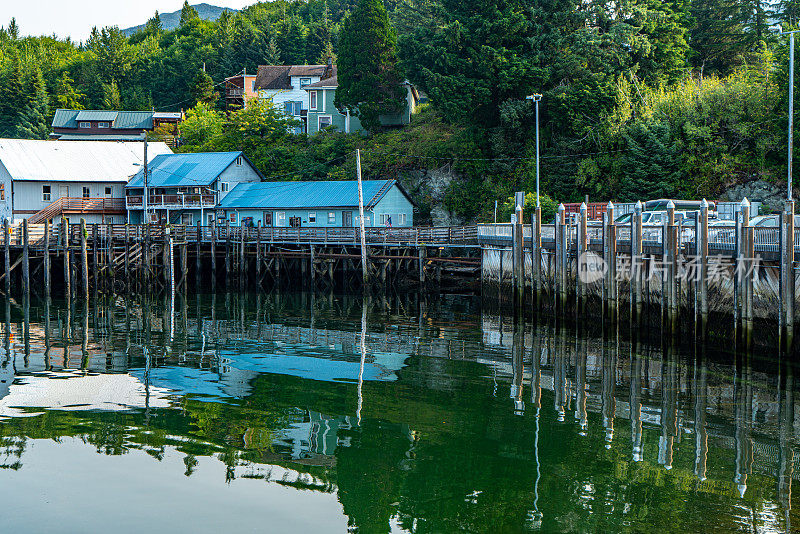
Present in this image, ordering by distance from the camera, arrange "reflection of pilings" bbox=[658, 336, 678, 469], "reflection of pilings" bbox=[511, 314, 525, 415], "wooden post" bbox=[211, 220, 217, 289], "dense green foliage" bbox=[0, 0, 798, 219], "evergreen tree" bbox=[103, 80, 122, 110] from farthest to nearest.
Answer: "evergreen tree" bbox=[103, 80, 122, 110]
"wooden post" bbox=[211, 220, 217, 289]
"dense green foliage" bbox=[0, 0, 798, 219]
"reflection of pilings" bbox=[511, 314, 525, 415]
"reflection of pilings" bbox=[658, 336, 678, 469]

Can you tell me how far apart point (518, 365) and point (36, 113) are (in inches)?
3955

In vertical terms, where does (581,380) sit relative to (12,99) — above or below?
below

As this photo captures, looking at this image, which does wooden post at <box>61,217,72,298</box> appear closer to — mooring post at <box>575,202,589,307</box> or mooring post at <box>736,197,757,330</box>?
mooring post at <box>575,202,589,307</box>

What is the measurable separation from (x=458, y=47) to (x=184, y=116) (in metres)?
49.5

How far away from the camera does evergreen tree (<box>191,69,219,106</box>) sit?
10238cm

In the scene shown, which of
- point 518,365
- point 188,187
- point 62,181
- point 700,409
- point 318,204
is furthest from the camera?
point 188,187

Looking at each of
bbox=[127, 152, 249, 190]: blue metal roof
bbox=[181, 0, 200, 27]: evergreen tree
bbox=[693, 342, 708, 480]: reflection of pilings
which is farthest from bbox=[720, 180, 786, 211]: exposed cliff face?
bbox=[181, 0, 200, 27]: evergreen tree

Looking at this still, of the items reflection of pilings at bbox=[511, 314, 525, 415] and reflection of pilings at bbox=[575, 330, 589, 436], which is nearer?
reflection of pilings at bbox=[575, 330, 589, 436]

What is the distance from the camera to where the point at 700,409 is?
67.4 ft

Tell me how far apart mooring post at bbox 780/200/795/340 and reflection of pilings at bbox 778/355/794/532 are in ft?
4.17

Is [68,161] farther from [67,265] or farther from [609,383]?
[609,383]

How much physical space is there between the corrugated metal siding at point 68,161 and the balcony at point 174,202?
91.5 inches

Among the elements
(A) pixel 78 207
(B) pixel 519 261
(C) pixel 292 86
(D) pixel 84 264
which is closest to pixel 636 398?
(B) pixel 519 261

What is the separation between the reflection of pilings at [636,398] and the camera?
1758 centimetres
